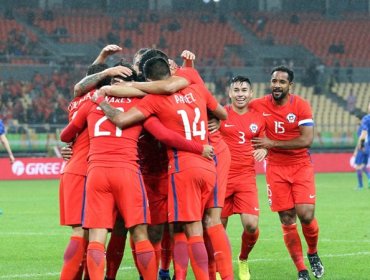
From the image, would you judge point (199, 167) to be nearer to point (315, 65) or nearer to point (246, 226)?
point (246, 226)

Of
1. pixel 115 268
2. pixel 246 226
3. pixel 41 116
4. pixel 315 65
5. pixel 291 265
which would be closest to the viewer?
pixel 115 268

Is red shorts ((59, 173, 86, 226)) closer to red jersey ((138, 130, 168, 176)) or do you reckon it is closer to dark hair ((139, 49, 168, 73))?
red jersey ((138, 130, 168, 176))

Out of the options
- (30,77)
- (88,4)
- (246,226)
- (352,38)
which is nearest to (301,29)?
(352,38)

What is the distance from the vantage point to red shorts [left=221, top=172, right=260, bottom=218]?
36.6ft

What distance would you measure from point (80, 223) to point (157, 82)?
151 cm

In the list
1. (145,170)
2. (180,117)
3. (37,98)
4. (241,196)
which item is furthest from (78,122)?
(37,98)

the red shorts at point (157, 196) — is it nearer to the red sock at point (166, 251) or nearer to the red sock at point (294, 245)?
the red sock at point (166, 251)

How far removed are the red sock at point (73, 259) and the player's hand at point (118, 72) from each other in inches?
62.3

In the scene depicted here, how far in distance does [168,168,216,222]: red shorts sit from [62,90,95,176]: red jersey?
0.89 meters

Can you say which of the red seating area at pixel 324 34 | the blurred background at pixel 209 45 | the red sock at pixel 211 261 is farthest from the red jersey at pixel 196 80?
the red seating area at pixel 324 34

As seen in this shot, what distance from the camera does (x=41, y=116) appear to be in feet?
127

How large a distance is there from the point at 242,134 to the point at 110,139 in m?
2.90

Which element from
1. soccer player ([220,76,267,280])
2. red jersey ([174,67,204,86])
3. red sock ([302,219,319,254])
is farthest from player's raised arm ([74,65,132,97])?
red sock ([302,219,319,254])

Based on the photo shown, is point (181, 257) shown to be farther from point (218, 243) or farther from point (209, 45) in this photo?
point (209, 45)
